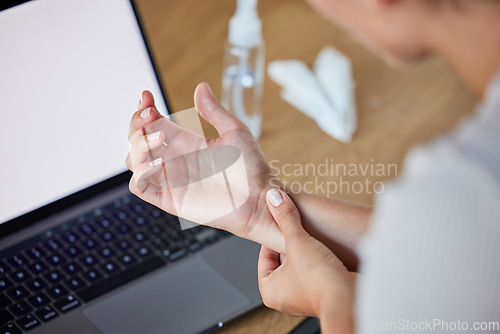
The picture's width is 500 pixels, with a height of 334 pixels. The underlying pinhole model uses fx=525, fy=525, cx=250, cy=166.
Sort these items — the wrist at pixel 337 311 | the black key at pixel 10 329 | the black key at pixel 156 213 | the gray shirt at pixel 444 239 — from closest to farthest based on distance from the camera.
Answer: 1. the gray shirt at pixel 444 239
2. the wrist at pixel 337 311
3. the black key at pixel 10 329
4. the black key at pixel 156 213

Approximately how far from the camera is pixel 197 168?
53 centimetres

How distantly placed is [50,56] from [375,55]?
0.46 m

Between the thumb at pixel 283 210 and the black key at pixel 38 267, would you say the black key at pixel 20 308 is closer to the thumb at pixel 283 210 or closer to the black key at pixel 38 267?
the black key at pixel 38 267

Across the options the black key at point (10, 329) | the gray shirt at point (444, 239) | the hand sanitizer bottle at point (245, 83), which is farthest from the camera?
the hand sanitizer bottle at point (245, 83)

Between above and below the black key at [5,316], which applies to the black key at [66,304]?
below

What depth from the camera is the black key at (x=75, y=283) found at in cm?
52

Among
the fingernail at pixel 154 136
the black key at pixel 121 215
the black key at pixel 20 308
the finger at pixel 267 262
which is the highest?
the fingernail at pixel 154 136

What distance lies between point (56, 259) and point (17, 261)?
4 cm

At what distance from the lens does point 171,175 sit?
518 millimetres

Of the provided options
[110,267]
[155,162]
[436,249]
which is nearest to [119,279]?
[110,267]

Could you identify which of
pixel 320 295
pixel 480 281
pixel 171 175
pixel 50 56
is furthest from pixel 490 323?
pixel 50 56

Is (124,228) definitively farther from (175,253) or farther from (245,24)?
(245,24)

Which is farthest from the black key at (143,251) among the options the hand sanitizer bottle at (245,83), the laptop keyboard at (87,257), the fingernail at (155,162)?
the hand sanitizer bottle at (245,83)

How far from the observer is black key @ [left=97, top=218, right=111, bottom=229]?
572mm
